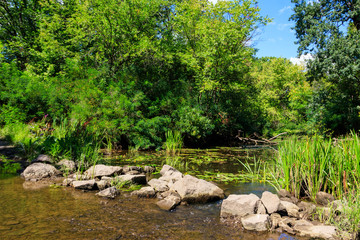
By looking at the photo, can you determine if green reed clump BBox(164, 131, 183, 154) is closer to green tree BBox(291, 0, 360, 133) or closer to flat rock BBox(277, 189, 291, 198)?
flat rock BBox(277, 189, 291, 198)

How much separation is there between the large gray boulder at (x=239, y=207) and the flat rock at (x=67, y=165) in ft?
14.8

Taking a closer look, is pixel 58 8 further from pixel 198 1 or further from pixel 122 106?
pixel 122 106

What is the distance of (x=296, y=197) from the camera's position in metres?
4.71

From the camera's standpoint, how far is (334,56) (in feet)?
44.3

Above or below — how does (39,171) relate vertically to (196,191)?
above

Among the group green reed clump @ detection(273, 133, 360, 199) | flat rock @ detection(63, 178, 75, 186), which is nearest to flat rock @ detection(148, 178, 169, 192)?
flat rock @ detection(63, 178, 75, 186)

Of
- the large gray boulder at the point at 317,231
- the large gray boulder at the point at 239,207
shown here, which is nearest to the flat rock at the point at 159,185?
the large gray boulder at the point at 239,207

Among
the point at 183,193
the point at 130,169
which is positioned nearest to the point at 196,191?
the point at 183,193

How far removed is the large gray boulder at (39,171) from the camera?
583 cm

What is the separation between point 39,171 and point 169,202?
383 centimetres

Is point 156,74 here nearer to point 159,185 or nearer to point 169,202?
point 159,185

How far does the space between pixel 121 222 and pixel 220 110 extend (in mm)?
12951

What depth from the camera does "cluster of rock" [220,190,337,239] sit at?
130 inches

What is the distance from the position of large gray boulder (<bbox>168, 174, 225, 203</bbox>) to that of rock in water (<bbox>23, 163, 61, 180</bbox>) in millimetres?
3493
